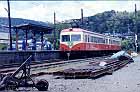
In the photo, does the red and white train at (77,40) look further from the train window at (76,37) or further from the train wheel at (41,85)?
the train wheel at (41,85)

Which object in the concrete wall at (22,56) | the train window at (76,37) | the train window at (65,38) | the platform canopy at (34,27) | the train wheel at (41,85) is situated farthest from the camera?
the train window at (65,38)

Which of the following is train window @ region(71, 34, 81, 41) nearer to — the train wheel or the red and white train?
the red and white train

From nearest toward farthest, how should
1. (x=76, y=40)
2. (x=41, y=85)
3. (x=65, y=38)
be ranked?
(x=41, y=85) → (x=76, y=40) → (x=65, y=38)

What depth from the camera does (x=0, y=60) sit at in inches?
871

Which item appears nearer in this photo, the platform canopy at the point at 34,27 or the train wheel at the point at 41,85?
the train wheel at the point at 41,85

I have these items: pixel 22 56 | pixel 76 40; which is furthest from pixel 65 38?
pixel 22 56

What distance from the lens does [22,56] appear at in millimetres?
25500

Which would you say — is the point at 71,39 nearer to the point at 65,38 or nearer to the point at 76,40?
the point at 76,40

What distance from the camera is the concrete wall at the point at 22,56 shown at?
22.7 meters

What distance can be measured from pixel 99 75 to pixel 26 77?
5860mm

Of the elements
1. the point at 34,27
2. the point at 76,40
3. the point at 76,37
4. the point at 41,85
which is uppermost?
the point at 34,27

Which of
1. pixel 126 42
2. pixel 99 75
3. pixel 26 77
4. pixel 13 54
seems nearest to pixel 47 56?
pixel 13 54

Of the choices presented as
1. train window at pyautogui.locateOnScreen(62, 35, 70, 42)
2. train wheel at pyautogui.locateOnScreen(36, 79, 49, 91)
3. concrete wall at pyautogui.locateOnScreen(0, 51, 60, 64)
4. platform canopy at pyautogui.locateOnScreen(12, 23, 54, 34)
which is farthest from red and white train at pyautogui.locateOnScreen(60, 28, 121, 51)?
train wheel at pyautogui.locateOnScreen(36, 79, 49, 91)

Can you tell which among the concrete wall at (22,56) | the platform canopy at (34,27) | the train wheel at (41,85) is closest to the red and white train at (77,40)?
the concrete wall at (22,56)
